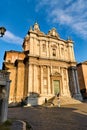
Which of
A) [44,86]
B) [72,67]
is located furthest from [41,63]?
[72,67]

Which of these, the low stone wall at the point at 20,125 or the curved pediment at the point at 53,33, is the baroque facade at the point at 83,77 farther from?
the low stone wall at the point at 20,125

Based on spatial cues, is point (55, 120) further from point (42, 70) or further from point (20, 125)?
point (42, 70)

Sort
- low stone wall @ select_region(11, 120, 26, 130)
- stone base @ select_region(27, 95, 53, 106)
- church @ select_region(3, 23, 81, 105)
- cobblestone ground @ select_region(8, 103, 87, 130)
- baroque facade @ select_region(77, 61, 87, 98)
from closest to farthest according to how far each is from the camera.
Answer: low stone wall @ select_region(11, 120, 26, 130), cobblestone ground @ select_region(8, 103, 87, 130), stone base @ select_region(27, 95, 53, 106), church @ select_region(3, 23, 81, 105), baroque facade @ select_region(77, 61, 87, 98)

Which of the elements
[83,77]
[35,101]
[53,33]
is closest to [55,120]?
[35,101]

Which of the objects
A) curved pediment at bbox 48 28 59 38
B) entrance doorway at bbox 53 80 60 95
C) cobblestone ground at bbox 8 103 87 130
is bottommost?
cobblestone ground at bbox 8 103 87 130

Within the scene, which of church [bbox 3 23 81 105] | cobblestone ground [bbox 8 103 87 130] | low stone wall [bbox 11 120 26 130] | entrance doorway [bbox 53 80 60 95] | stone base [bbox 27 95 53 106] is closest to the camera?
low stone wall [bbox 11 120 26 130]

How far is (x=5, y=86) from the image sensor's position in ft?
28.7

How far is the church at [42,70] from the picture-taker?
28.2m

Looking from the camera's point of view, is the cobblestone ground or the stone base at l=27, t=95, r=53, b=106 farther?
the stone base at l=27, t=95, r=53, b=106

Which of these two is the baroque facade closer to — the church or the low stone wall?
the church

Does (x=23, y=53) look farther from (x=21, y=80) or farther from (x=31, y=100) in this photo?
(x=31, y=100)

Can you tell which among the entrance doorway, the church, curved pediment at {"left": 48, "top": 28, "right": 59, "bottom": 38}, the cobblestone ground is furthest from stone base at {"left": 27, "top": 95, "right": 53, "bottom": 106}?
curved pediment at {"left": 48, "top": 28, "right": 59, "bottom": 38}

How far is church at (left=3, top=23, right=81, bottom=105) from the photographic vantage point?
92.5 ft

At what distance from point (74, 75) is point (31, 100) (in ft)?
39.5
